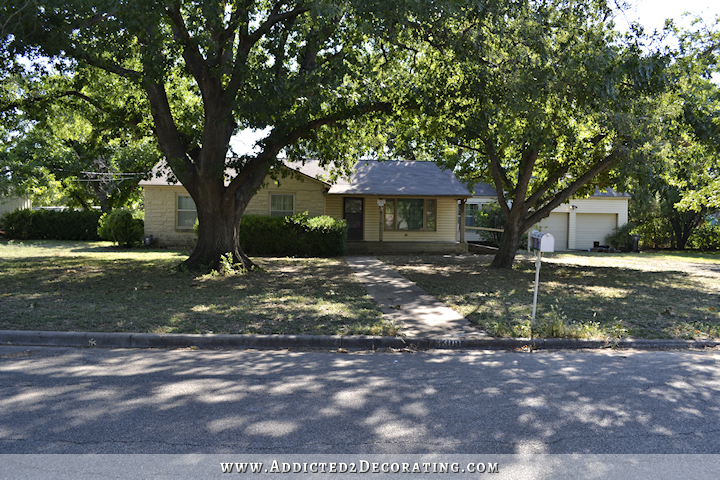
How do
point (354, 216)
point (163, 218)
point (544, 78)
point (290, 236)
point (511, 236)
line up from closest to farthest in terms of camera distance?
1. point (544, 78)
2. point (511, 236)
3. point (290, 236)
4. point (163, 218)
5. point (354, 216)

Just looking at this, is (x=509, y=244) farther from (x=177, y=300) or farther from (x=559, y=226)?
A: (x=559, y=226)

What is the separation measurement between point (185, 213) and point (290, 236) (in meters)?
6.17

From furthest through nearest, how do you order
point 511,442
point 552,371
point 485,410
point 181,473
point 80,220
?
point 80,220, point 552,371, point 485,410, point 511,442, point 181,473

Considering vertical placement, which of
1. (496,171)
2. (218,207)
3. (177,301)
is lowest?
(177,301)

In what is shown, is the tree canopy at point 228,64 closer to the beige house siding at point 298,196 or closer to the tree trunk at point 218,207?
the tree trunk at point 218,207

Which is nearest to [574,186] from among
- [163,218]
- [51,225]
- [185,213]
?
[185,213]

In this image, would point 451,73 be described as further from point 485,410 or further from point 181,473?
point 181,473

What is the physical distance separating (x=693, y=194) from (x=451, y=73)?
1416 cm

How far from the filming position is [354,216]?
23.3 meters

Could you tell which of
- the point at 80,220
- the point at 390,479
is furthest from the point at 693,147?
the point at 80,220

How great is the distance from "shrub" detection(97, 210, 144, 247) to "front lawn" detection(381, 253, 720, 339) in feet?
38.9

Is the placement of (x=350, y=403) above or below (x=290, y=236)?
below

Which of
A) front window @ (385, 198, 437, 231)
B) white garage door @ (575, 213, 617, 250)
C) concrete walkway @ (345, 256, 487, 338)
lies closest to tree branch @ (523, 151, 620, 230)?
concrete walkway @ (345, 256, 487, 338)

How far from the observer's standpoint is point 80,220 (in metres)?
26.8
